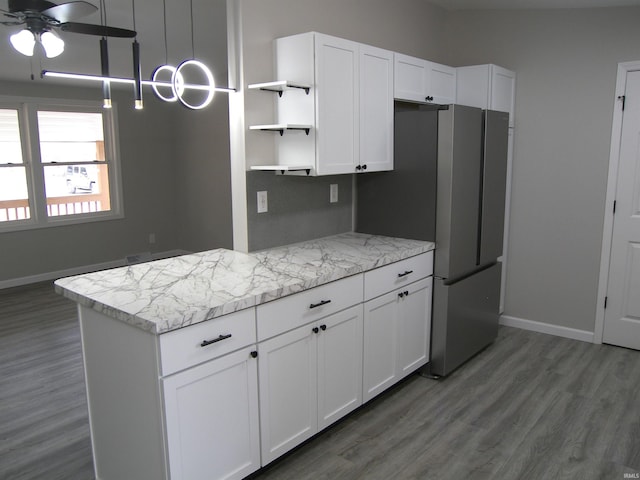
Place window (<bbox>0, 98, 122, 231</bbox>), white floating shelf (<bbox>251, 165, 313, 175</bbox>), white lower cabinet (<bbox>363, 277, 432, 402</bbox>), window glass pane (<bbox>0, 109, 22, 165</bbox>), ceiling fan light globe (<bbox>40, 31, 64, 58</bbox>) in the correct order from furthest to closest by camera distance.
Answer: window (<bbox>0, 98, 122, 231</bbox>) < window glass pane (<bbox>0, 109, 22, 165</bbox>) < white lower cabinet (<bbox>363, 277, 432, 402</bbox>) < white floating shelf (<bbox>251, 165, 313, 175</bbox>) < ceiling fan light globe (<bbox>40, 31, 64, 58</bbox>)

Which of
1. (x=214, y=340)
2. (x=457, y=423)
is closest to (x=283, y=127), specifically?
(x=214, y=340)

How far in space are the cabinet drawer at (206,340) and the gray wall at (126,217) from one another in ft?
15.7

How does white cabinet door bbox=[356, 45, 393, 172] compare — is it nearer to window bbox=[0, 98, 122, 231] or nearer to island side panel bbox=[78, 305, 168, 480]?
island side panel bbox=[78, 305, 168, 480]

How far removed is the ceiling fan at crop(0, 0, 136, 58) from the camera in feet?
7.45

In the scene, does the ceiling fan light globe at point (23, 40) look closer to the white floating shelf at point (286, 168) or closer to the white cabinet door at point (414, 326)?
the white floating shelf at point (286, 168)

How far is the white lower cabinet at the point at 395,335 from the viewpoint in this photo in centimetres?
283

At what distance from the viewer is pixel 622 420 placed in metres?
2.79

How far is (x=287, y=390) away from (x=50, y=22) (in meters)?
2.18

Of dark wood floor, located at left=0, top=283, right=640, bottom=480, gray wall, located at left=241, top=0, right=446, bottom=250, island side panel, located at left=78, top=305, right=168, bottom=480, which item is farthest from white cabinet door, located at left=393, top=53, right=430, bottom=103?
island side panel, located at left=78, top=305, right=168, bottom=480

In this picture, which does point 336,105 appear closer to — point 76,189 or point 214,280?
point 214,280

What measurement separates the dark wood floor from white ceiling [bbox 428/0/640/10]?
249 cm

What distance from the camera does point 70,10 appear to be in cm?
233

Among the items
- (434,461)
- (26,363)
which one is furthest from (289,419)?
(26,363)

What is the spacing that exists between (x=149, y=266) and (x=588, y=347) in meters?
3.28
